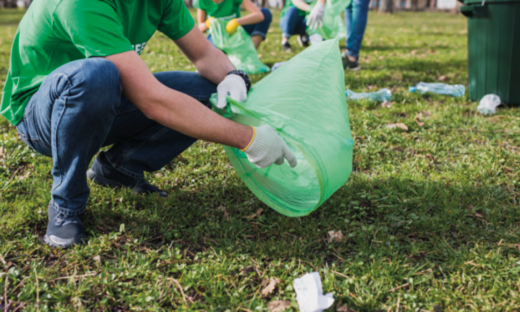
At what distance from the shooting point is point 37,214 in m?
1.94

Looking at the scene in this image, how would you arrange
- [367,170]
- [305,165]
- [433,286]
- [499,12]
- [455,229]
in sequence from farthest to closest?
[499,12], [367,170], [305,165], [455,229], [433,286]

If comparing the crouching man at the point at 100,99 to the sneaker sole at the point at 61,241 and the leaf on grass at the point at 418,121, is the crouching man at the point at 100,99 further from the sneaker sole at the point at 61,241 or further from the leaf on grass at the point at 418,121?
the leaf on grass at the point at 418,121

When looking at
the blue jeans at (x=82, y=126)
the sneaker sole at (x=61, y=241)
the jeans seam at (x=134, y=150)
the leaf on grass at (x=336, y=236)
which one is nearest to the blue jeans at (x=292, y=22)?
the blue jeans at (x=82, y=126)

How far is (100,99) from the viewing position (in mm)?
1577

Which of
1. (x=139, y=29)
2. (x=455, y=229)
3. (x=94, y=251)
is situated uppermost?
(x=139, y=29)

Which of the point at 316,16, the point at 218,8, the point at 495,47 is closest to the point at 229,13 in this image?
the point at 218,8

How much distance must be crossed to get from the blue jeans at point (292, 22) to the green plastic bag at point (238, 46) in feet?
5.08

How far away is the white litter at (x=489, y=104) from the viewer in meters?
3.31

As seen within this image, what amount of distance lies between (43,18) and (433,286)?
1759 millimetres

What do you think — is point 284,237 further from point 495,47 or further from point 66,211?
Result: point 495,47

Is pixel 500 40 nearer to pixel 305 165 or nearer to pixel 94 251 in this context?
pixel 305 165

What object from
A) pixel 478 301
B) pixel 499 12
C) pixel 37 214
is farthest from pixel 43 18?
pixel 499 12

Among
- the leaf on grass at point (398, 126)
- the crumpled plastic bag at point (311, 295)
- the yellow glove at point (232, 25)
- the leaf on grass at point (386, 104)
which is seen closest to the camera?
the crumpled plastic bag at point (311, 295)

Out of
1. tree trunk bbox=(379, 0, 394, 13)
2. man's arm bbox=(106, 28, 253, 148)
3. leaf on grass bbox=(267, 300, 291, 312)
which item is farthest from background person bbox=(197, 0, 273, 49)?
tree trunk bbox=(379, 0, 394, 13)
